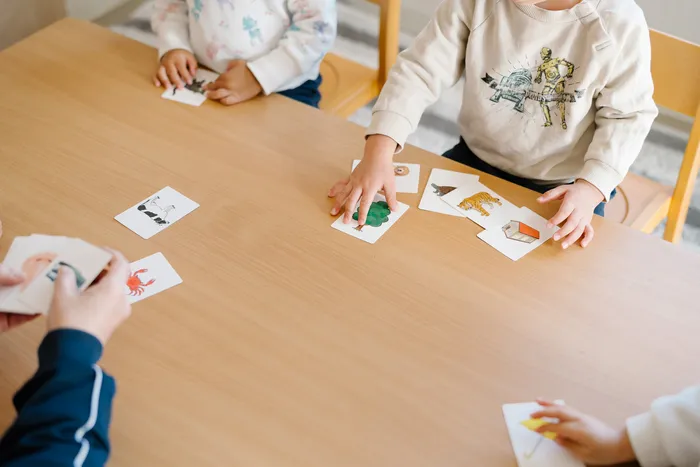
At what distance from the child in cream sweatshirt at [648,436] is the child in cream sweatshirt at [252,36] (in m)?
1.05

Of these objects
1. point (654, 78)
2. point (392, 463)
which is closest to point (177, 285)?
point (392, 463)

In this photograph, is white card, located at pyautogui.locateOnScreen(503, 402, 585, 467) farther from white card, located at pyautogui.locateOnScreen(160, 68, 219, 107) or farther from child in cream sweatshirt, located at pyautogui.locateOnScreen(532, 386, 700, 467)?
white card, located at pyautogui.locateOnScreen(160, 68, 219, 107)

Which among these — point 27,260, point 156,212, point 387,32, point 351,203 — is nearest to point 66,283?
point 27,260

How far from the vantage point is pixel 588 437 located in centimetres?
94

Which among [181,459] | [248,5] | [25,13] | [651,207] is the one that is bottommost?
[25,13]

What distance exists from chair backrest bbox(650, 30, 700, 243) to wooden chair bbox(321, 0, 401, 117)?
0.70 m

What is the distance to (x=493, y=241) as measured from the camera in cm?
→ 125

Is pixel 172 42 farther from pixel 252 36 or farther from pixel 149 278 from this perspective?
pixel 149 278

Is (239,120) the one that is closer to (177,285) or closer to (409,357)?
(177,285)

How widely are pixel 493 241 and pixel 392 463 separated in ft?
1.53

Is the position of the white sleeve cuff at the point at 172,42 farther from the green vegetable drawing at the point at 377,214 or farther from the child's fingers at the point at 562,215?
the child's fingers at the point at 562,215

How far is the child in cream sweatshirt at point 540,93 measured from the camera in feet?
4.32

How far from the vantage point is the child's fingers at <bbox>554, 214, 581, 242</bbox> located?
4.02 ft

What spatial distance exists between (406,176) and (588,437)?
62 centimetres
